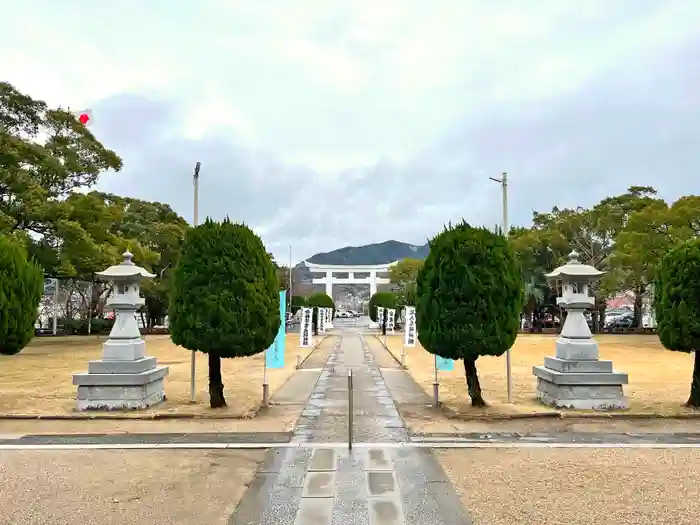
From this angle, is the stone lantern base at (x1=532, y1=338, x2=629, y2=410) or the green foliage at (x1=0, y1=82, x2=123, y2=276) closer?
the stone lantern base at (x1=532, y1=338, x2=629, y2=410)

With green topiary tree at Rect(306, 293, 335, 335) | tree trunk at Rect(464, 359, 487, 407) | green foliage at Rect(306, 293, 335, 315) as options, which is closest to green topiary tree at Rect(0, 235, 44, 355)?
tree trunk at Rect(464, 359, 487, 407)

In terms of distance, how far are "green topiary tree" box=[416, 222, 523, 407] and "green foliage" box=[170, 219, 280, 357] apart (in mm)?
2887

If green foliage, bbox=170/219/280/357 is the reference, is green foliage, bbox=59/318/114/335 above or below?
below

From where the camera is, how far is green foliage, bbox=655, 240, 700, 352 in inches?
379

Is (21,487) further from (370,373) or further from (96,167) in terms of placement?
(96,167)

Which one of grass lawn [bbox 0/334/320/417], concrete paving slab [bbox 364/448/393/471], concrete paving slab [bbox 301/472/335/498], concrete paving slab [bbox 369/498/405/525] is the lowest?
grass lawn [bbox 0/334/320/417]

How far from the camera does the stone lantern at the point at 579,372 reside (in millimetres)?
10219

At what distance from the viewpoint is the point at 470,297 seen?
31.8 feet

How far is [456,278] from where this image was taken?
9836mm

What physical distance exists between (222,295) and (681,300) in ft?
25.7

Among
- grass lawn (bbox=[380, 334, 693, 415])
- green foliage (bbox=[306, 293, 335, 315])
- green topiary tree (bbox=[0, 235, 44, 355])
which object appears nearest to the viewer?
green topiary tree (bbox=[0, 235, 44, 355])

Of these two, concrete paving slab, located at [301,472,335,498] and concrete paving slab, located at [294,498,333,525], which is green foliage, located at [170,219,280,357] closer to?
concrete paving slab, located at [301,472,335,498]

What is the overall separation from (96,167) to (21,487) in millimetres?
25472

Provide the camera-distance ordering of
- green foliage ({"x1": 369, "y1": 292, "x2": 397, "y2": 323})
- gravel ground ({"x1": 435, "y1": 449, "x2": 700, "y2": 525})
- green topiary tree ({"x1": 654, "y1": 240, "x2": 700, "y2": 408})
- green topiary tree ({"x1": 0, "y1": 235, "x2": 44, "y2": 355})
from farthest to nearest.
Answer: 1. green foliage ({"x1": 369, "y1": 292, "x2": 397, "y2": 323})
2. green topiary tree ({"x1": 0, "y1": 235, "x2": 44, "y2": 355})
3. green topiary tree ({"x1": 654, "y1": 240, "x2": 700, "y2": 408})
4. gravel ground ({"x1": 435, "y1": 449, "x2": 700, "y2": 525})
